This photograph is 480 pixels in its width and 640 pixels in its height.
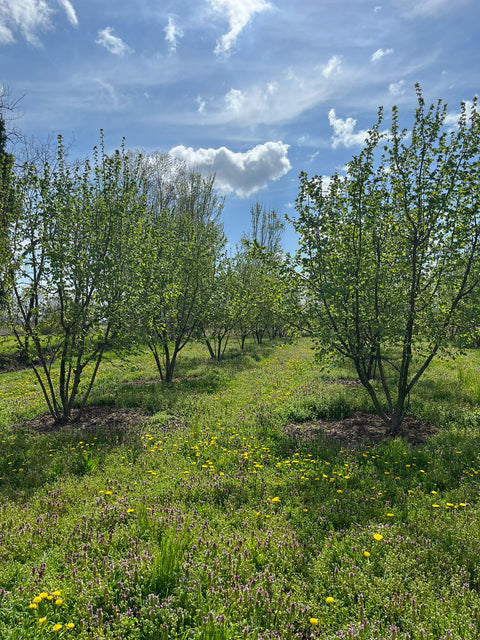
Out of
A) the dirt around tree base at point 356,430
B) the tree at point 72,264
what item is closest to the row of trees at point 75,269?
the tree at point 72,264

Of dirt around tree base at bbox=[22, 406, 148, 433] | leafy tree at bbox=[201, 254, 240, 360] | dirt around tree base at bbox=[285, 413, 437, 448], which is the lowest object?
dirt around tree base at bbox=[285, 413, 437, 448]

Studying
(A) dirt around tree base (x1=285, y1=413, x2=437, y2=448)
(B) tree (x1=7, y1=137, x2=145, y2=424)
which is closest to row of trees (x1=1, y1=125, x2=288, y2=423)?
(B) tree (x1=7, y1=137, x2=145, y2=424)

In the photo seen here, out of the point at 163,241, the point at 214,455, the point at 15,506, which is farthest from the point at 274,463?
the point at 163,241

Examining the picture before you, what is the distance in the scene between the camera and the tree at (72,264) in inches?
347

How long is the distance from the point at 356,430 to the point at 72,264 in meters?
8.34

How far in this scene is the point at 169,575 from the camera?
343 centimetres

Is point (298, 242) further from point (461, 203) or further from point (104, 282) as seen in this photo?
point (104, 282)

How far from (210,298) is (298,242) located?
8.35m

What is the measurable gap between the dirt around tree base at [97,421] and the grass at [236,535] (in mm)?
568

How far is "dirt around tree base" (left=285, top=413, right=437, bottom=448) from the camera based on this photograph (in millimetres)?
7680

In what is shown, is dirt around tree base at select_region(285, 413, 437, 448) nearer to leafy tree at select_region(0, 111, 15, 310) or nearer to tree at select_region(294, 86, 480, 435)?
tree at select_region(294, 86, 480, 435)

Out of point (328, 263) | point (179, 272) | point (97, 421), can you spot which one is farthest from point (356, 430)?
point (179, 272)

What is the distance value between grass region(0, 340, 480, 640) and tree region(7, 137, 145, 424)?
232cm

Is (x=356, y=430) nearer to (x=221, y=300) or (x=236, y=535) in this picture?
(x=236, y=535)
